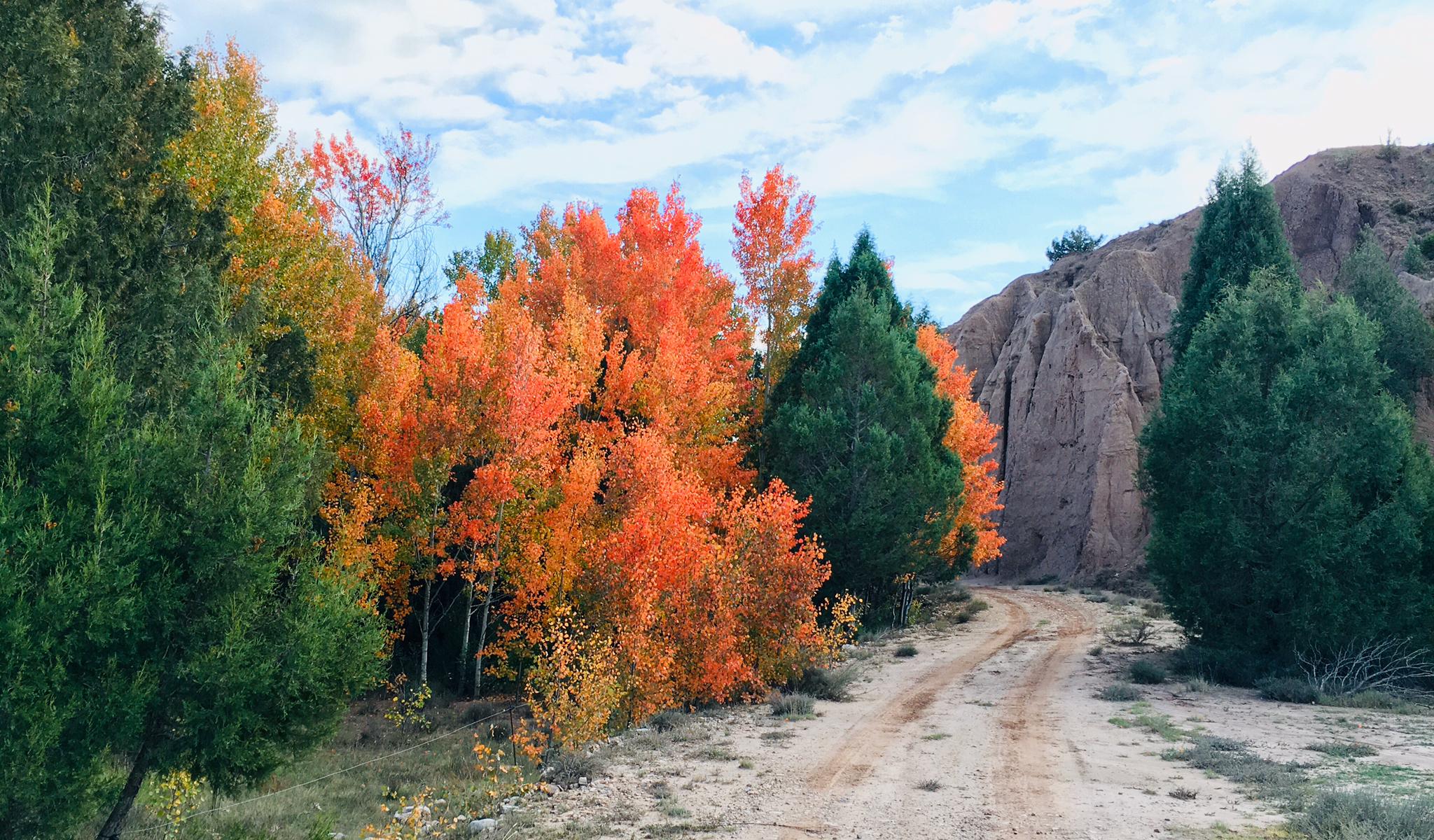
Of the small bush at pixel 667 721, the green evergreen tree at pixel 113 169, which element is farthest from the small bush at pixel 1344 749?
the green evergreen tree at pixel 113 169

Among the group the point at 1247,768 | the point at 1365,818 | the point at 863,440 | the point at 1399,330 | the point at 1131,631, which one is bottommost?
the point at 1131,631

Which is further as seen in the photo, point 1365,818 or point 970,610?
point 970,610

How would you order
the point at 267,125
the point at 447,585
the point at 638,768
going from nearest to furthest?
the point at 638,768
the point at 267,125
the point at 447,585

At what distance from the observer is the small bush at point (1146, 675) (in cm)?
1867

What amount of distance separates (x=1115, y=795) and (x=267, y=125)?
922 inches

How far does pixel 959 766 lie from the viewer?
1181 cm

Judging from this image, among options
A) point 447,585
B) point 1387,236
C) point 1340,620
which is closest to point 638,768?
point 447,585

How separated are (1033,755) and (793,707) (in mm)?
5130

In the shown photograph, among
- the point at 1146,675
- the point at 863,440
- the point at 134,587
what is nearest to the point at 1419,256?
the point at 863,440

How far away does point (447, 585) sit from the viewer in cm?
2353

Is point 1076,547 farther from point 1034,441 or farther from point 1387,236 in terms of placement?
point 1387,236

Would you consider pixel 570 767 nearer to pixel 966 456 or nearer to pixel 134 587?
pixel 134 587

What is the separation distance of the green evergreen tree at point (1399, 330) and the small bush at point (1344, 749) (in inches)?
789

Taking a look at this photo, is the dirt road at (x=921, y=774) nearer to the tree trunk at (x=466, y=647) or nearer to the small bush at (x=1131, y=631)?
the small bush at (x=1131, y=631)
